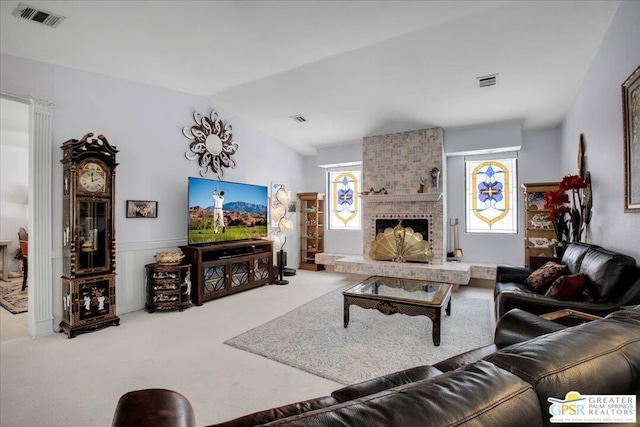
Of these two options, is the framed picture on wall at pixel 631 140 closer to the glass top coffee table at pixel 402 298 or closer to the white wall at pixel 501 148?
the glass top coffee table at pixel 402 298

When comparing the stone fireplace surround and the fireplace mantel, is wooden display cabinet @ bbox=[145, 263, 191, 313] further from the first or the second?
the fireplace mantel

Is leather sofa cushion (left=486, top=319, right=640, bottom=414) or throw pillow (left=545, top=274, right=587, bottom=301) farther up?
leather sofa cushion (left=486, top=319, right=640, bottom=414)

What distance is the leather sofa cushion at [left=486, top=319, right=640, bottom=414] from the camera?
668 mm

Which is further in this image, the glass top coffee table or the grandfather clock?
the grandfather clock

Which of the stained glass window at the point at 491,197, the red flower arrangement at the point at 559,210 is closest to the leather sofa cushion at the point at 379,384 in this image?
the red flower arrangement at the point at 559,210

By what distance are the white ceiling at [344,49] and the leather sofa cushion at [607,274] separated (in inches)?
88.5

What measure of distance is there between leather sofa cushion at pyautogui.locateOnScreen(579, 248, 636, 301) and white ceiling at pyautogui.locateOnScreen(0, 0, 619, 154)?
225 centimetres

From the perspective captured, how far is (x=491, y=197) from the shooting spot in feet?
19.3

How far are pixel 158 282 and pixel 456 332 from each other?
3.74 meters

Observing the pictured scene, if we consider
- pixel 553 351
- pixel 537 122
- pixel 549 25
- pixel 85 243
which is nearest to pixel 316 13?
pixel 549 25

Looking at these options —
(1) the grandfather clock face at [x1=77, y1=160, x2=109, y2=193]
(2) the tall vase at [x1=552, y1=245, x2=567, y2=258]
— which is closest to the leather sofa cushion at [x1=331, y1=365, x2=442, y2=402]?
(2) the tall vase at [x1=552, y1=245, x2=567, y2=258]

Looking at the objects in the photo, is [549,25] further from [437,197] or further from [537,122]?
[437,197]

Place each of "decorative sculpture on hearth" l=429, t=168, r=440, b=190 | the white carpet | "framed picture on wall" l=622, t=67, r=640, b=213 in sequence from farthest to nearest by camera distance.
→ 1. "decorative sculpture on hearth" l=429, t=168, r=440, b=190
2. "framed picture on wall" l=622, t=67, r=640, b=213
3. the white carpet

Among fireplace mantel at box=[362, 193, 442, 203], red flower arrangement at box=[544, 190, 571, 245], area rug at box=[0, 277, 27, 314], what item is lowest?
area rug at box=[0, 277, 27, 314]
